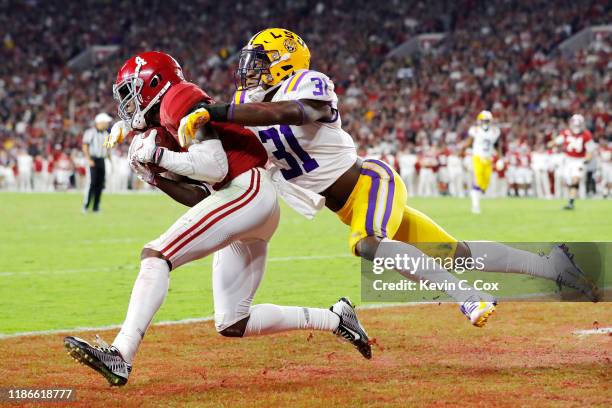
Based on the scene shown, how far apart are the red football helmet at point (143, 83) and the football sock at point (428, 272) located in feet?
4.24

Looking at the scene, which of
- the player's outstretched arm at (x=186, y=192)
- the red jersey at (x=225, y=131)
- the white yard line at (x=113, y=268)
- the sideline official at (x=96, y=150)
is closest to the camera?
Answer: the red jersey at (x=225, y=131)

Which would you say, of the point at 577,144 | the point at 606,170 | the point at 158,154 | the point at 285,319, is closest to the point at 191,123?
the point at 158,154

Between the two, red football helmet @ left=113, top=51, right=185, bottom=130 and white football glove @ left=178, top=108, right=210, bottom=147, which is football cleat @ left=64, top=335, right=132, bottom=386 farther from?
red football helmet @ left=113, top=51, right=185, bottom=130

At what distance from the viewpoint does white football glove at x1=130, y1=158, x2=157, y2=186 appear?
4.61 m

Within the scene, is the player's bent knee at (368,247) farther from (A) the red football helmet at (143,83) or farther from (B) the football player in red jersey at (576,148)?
(B) the football player in red jersey at (576,148)

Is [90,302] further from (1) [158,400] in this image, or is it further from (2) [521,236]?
(2) [521,236]

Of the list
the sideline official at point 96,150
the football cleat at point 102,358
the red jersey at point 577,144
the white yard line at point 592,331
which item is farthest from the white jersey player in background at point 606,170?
the football cleat at point 102,358

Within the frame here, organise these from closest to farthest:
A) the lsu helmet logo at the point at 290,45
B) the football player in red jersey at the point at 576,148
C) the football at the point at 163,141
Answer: the football at the point at 163,141 < the lsu helmet logo at the point at 290,45 < the football player in red jersey at the point at 576,148

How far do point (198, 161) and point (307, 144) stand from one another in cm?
70

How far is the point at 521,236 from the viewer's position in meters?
12.3

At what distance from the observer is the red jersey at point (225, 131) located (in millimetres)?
4543

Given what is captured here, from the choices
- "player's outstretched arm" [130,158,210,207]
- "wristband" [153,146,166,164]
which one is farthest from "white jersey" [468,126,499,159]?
"wristband" [153,146,166,164]

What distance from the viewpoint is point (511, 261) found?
Result: 543 centimetres

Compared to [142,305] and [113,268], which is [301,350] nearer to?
[142,305]
